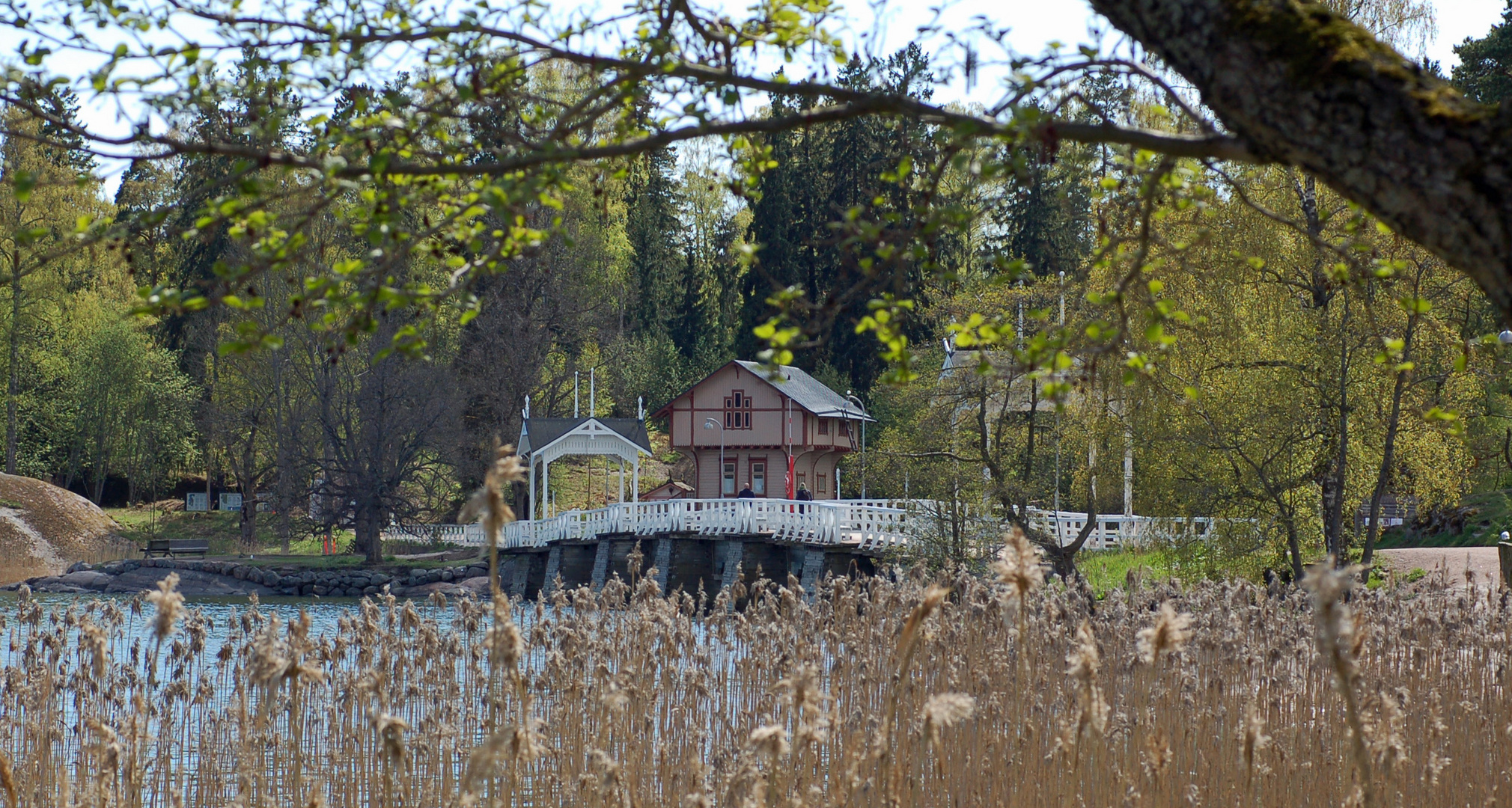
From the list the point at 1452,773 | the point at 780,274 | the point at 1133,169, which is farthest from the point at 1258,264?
the point at 780,274

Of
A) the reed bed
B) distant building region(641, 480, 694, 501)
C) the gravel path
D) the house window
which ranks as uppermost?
the house window

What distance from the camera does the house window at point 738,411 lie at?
43875 mm

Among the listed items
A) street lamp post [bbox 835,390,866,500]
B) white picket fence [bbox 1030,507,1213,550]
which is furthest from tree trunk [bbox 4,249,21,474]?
white picket fence [bbox 1030,507,1213,550]

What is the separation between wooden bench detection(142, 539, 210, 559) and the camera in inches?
1475

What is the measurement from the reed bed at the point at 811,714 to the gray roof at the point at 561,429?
83.3ft

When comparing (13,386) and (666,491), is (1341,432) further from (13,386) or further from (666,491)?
(13,386)

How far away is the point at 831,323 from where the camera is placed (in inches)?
157

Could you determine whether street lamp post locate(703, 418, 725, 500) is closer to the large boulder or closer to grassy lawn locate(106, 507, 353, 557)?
grassy lawn locate(106, 507, 353, 557)

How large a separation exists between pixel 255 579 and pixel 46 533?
8378mm

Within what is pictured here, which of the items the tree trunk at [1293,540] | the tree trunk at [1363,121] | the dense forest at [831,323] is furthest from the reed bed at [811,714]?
the tree trunk at [1293,540]

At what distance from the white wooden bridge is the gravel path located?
3810 millimetres

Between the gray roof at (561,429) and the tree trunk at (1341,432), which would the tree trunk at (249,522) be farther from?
the tree trunk at (1341,432)

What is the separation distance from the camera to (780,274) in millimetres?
52906

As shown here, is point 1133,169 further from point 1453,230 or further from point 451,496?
point 451,496
